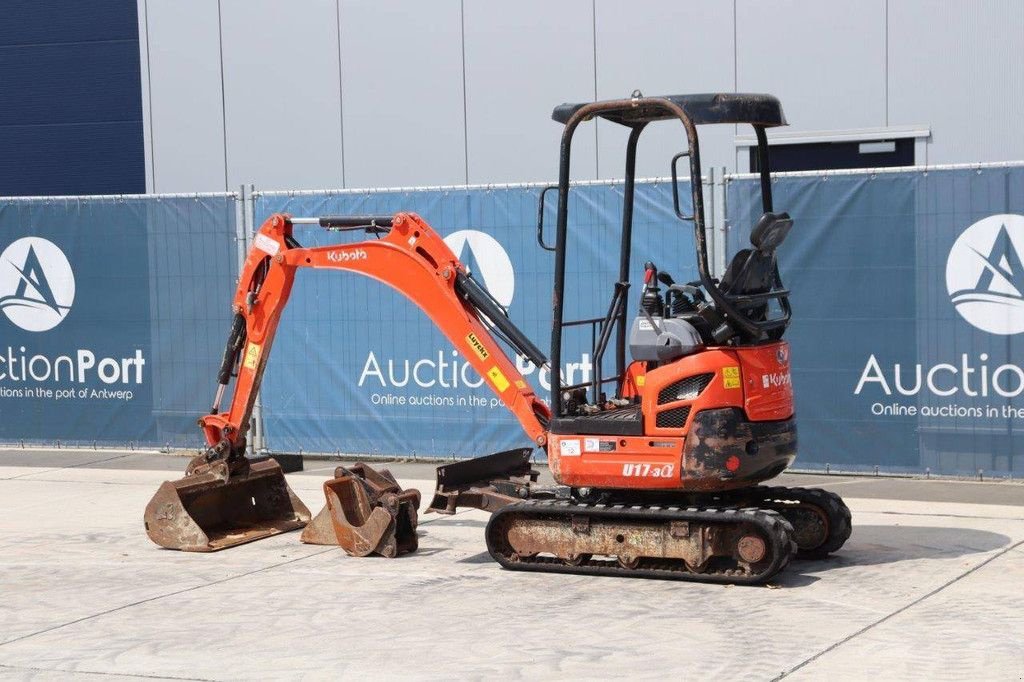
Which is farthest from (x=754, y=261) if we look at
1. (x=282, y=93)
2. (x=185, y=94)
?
(x=185, y=94)

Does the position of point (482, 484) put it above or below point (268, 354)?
below

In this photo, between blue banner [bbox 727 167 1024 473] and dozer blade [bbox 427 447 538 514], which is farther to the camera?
blue banner [bbox 727 167 1024 473]

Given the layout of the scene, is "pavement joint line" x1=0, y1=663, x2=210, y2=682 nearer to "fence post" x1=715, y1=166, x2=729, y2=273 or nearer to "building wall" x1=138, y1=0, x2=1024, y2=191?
"fence post" x1=715, y1=166, x2=729, y2=273

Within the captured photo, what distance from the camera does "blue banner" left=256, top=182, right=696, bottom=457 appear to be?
1351 centimetres

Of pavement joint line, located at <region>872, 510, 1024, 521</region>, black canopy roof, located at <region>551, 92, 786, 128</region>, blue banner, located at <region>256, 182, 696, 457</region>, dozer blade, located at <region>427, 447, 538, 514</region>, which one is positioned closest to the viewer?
black canopy roof, located at <region>551, 92, 786, 128</region>

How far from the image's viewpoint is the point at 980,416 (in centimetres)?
1220

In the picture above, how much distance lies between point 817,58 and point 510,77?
12.3ft

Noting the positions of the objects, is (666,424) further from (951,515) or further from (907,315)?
(907,315)

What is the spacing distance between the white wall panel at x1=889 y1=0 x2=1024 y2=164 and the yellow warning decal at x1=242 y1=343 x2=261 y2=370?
8322mm

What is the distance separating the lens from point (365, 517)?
33.7ft

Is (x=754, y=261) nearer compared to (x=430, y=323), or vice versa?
(x=754, y=261)

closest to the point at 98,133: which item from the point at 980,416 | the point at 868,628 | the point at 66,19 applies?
the point at 66,19

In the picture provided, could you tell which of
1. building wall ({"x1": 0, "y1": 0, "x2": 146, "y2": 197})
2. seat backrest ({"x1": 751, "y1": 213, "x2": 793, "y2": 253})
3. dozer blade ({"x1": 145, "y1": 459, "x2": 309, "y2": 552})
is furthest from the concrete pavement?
building wall ({"x1": 0, "y1": 0, "x2": 146, "y2": 197})

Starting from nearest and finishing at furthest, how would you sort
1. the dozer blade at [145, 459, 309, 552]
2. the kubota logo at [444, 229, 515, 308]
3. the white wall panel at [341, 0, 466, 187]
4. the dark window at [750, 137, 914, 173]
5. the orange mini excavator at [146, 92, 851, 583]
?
the orange mini excavator at [146, 92, 851, 583] → the dozer blade at [145, 459, 309, 552] → the kubota logo at [444, 229, 515, 308] → the dark window at [750, 137, 914, 173] → the white wall panel at [341, 0, 466, 187]
